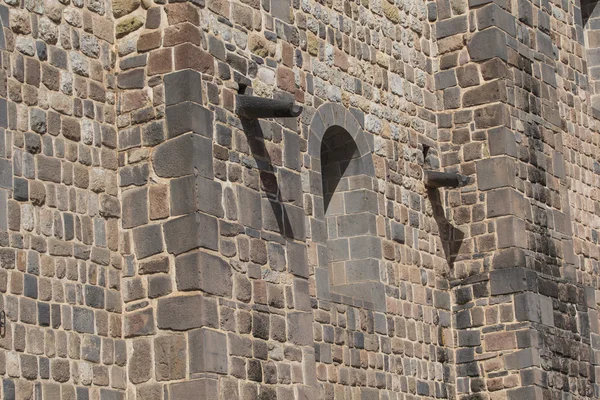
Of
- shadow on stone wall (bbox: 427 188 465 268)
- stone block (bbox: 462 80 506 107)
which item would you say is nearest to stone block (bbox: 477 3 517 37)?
stone block (bbox: 462 80 506 107)

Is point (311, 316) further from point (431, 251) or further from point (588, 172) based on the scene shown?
point (588, 172)

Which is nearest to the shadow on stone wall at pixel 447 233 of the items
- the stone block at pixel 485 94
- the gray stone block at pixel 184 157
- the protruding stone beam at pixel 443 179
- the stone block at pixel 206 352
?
the protruding stone beam at pixel 443 179

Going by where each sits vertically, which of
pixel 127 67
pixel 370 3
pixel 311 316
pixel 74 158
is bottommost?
pixel 311 316

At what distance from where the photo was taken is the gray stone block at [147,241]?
1212 cm

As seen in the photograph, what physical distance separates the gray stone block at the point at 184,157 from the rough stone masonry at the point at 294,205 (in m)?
0.02

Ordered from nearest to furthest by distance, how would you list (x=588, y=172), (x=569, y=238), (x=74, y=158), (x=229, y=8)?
(x=74, y=158) → (x=229, y=8) → (x=569, y=238) → (x=588, y=172)

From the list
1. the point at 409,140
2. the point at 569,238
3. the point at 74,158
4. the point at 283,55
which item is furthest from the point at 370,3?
the point at 74,158

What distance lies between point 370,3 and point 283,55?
2685 millimetres

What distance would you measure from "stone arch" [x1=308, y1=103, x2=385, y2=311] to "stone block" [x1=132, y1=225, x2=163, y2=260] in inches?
128

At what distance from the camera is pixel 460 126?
17.0 meters

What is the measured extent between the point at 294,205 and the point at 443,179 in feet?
11.2

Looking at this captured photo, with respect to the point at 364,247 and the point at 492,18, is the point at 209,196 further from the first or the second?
the point at 492,18

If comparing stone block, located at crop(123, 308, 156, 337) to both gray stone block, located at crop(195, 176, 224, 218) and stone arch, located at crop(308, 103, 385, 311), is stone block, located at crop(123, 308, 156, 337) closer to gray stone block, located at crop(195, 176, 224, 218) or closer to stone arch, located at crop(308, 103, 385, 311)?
gray stone block, located at crop(195, 176, 224, 218)

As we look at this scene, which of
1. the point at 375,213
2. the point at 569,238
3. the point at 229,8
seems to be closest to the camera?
the point at 229,8
